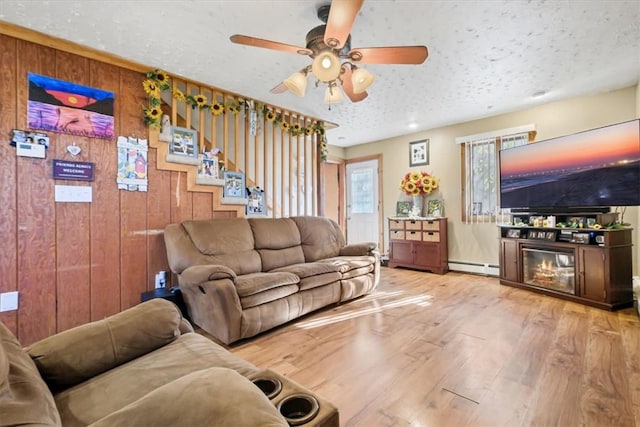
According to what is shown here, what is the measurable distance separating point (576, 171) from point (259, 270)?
370 cm

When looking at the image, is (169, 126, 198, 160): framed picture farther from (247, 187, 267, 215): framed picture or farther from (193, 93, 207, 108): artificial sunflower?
(247, 187, 267, 215): framed picture

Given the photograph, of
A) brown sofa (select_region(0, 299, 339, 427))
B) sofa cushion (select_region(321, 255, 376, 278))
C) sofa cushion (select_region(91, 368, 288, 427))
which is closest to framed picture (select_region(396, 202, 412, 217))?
sofa cushion (select_region(321, 255, 376, 278))

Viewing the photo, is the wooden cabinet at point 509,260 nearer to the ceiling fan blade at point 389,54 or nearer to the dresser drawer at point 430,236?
the dresser drawer at point 430,236

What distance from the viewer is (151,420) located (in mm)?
593

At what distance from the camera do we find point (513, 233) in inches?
148

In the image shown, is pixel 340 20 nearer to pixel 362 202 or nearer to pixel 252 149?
pixel 252 149

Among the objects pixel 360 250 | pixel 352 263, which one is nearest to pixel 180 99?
pixel 352 263

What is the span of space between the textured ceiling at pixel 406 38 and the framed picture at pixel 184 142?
57 cm

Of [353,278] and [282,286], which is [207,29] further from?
[353,278]

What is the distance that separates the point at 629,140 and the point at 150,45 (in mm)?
4537

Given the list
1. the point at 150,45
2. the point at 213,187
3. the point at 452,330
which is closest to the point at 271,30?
the point at 150,45

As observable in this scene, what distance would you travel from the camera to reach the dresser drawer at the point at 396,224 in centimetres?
504

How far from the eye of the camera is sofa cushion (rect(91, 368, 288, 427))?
1.95ft

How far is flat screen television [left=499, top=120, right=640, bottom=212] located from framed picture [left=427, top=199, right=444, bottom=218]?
0.97 m
